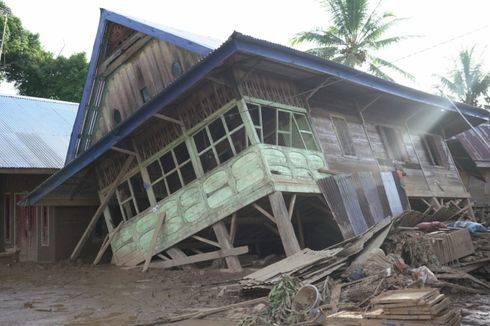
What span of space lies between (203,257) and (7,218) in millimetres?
9625

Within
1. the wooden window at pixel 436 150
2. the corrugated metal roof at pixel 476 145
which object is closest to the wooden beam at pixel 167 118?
the wooden window at pixel 436 150

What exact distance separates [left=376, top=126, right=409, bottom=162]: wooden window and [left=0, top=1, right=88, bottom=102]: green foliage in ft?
77.4

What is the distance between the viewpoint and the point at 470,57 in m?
32.2

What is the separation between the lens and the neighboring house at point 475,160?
21.9 meters

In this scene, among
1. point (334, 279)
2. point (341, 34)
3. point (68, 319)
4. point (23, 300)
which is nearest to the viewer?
point (68, 319)

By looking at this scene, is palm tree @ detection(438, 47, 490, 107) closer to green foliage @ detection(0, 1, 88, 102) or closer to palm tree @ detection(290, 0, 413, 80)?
palm tree @ detection(290, 0, 413, 80)

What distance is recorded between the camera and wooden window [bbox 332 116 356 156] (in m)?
12.3

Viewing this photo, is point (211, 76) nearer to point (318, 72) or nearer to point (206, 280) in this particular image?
point (318, 72)

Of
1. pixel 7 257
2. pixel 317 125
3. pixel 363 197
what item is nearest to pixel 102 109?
pixel 7 257

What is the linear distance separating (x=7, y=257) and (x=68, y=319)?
10.0m

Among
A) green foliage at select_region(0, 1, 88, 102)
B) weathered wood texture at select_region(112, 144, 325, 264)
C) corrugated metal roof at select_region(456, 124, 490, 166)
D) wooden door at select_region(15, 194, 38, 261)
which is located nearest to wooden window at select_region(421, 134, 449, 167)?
corrugated metal roof at select_region(456, 124, 490, 166)

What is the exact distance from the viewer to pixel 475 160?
21.7 metres

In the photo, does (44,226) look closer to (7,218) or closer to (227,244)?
(7,218)

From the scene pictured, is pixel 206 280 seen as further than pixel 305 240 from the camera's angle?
No
